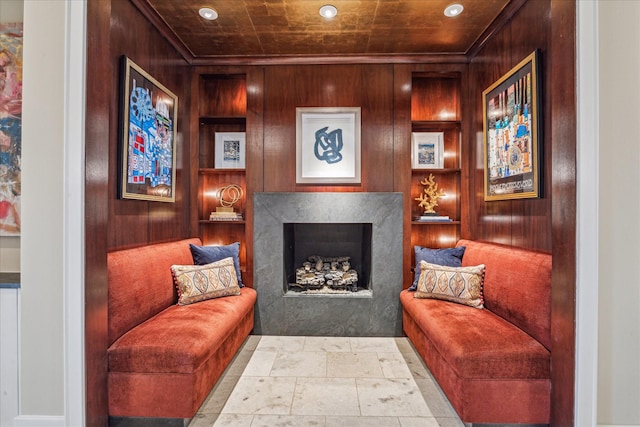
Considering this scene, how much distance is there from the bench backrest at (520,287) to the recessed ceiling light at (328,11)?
7.54ft

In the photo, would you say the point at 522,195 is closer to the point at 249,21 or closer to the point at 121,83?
the point at 249,21

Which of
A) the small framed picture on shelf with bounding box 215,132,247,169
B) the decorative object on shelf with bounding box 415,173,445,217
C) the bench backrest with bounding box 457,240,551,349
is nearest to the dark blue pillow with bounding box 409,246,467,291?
the bench backrest with bounding box 457,240,551,349

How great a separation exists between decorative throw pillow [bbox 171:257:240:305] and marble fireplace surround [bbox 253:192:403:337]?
0.46 meters

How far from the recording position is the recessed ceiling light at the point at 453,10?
8.44ft

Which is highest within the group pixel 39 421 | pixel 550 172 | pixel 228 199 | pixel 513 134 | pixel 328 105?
pixel 328 105

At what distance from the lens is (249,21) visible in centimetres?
279

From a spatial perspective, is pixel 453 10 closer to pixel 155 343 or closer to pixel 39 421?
pixel 155 343

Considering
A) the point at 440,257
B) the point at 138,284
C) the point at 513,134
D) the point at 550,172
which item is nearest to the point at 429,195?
the point at 440,257

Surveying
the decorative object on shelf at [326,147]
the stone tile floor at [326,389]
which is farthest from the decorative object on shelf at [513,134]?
the stone tile floor at [326,389]

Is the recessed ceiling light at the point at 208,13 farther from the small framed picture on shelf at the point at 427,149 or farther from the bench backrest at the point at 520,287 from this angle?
the bench backrest at the point at 520,287

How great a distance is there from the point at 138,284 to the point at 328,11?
8.12 feet

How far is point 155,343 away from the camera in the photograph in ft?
6.33

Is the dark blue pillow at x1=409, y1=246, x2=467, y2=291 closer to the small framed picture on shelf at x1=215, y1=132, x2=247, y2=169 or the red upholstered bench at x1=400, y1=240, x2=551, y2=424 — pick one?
the red upholstered bench at x1=400, y1=240, x2=551, y2=424
